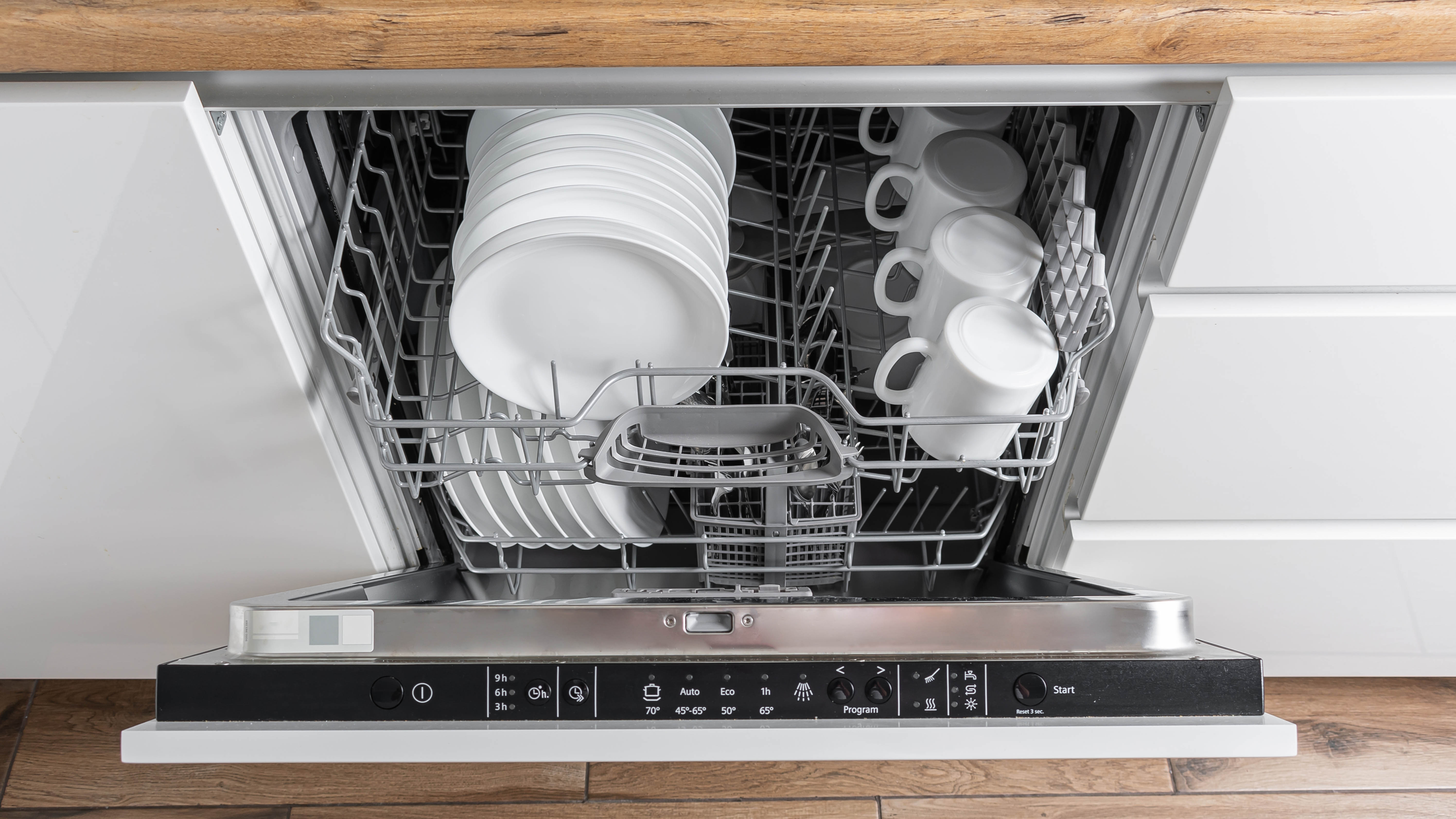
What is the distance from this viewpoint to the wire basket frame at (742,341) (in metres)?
0.65

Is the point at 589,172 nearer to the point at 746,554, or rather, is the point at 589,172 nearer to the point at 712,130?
the point at 712,130

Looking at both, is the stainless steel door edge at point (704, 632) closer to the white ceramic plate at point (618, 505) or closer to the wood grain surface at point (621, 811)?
the white ceramic plate at point (618, 505)

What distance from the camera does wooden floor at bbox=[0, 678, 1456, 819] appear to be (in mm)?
1192

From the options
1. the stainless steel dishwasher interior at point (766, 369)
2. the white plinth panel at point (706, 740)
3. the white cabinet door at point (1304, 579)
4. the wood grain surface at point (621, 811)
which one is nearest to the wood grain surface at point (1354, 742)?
the white cabinet door at point (1304, 579)

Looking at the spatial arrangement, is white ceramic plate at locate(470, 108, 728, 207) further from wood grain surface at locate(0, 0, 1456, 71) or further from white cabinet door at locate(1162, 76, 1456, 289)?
white cabinet door at locate(1162, 76, 1456, 289)

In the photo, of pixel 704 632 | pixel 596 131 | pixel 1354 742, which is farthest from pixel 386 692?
pixel 1354 742

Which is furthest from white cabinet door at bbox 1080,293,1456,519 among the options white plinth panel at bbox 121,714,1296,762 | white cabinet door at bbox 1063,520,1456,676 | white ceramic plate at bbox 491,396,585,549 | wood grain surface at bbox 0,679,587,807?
wood grain surface at bbox 0,679,587,807

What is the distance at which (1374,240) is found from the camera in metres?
0.63

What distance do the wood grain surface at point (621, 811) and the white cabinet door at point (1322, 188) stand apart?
2.78 feet

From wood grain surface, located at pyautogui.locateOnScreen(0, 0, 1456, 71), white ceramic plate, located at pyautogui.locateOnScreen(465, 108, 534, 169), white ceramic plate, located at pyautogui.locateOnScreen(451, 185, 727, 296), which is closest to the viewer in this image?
wood grain surface, located at pyautogui.locateOnScreen(0, 0, 1456, 71)

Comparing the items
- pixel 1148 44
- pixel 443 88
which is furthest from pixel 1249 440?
pixel 443 88

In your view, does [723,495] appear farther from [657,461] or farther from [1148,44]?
[1148,44]

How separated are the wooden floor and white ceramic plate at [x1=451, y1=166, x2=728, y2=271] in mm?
817

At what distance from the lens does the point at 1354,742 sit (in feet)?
4.11
